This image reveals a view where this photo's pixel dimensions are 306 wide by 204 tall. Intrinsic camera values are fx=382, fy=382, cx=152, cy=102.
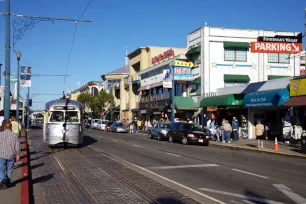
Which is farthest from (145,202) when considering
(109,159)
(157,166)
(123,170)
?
(109,159)

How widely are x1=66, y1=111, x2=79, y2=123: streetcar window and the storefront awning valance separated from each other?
43.7ft

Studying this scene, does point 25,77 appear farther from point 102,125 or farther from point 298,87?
point 102,125

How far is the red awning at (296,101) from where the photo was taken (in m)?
23.2

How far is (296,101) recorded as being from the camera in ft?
78.2

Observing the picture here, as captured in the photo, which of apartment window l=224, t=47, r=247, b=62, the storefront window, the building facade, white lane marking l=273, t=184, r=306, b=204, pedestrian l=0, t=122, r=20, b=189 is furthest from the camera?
the storefront window

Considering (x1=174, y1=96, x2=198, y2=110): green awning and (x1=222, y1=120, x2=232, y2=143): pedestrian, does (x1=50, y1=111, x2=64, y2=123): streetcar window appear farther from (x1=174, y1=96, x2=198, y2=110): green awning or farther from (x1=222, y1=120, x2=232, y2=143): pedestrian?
(x1=174, y1=96, x2=198, y2=110): green awning

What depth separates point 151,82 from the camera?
5225 cm

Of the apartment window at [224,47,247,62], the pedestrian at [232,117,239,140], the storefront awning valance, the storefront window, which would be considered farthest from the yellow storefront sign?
the storefront window

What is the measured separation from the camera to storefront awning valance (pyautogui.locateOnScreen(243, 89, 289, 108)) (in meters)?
25.6

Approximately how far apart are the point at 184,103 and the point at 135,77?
23.0 m

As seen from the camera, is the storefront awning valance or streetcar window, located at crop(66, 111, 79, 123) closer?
streetcar window, located at crop(66, 111, 79, 123)

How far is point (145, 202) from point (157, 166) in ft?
19.9

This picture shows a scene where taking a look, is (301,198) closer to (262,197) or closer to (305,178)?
(262,197)

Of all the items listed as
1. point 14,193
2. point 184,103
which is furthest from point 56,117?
point 184,103
